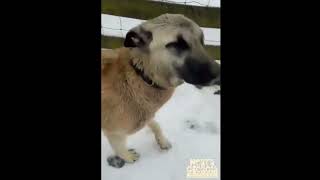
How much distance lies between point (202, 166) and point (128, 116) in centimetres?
37

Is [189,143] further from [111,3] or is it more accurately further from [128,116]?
[111,3]

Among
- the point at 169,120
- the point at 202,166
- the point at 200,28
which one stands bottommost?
the point at 202,166

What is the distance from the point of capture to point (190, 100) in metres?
2.47

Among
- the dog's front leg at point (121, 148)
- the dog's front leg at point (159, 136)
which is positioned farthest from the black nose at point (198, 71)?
the dog's front leg at point (121, 148)

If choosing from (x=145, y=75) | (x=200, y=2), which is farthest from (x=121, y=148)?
(x=200, y=2)

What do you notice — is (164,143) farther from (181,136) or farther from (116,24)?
(116,24)

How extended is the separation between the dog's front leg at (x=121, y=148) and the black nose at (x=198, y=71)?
360mm

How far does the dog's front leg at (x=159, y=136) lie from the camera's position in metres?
2.45

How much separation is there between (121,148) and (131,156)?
2.1 inches

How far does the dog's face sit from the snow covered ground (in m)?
0.06
